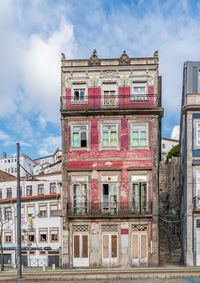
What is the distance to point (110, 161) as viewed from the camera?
25.0 m

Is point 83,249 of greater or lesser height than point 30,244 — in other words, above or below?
above

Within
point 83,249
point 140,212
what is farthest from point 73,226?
point 140,212

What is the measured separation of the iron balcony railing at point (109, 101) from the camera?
25.4 metres

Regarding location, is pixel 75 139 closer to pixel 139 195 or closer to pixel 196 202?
pixel 139 195

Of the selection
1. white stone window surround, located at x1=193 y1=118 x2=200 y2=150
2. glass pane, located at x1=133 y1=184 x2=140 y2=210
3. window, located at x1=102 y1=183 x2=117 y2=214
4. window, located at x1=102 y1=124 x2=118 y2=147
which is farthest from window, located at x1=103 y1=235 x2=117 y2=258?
white stone window surround, located at x1=193 y1=118 x2=200 y2=150

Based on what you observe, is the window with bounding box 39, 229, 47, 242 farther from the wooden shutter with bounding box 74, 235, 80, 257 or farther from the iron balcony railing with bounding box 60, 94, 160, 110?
the iron balcony railing with bounding box 60, 94, 160, 110

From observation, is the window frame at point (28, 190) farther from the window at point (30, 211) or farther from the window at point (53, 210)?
the window at point (53, 210)

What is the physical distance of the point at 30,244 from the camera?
114 ft

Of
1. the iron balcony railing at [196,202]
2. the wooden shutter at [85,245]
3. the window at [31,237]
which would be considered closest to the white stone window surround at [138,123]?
the iron balcony railing at [196,202]

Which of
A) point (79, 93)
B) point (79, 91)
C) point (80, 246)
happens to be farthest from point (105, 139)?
point (80, 246)

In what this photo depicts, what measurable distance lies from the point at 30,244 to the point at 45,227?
234cm

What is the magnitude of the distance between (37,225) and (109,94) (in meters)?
17.3

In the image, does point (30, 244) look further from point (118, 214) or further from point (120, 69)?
point (120, 69)

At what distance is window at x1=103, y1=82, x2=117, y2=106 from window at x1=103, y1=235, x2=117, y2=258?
32.7 ft
